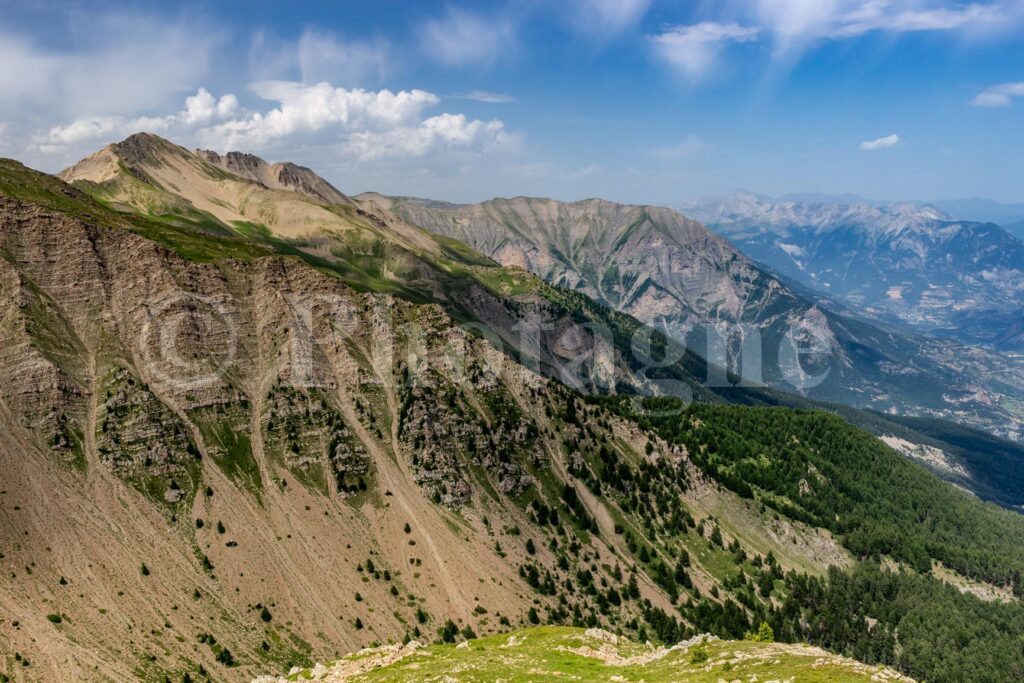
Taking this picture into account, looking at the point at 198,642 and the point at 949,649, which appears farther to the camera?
the point at 949,649

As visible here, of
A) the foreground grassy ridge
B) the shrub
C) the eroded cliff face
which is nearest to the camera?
the foreground grassy ridge

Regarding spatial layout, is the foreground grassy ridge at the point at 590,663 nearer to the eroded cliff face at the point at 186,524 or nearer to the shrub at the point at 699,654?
the shrub at the point at 699,654

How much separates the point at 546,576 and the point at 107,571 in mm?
115420

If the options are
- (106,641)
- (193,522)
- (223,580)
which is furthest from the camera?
(193,522)

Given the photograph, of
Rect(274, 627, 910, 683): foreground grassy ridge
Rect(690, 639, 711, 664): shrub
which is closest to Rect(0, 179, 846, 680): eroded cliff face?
Rect(274, 627, 910, 683): foreground grassy ridge

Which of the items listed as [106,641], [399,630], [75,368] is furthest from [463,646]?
[75,368]

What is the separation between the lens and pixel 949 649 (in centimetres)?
19438

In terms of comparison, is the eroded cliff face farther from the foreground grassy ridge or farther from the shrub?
the shrub

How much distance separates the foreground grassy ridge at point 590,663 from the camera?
60.3 m

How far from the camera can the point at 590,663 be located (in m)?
78.1

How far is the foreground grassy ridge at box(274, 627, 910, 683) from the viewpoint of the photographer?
60.3 meters

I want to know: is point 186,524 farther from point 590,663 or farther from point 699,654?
point 699,654

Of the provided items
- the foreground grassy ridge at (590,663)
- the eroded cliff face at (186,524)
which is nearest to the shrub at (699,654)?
the foreground grassy ridge at (590,663)

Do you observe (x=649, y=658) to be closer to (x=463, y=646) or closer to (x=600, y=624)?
(x=463, y=646)
